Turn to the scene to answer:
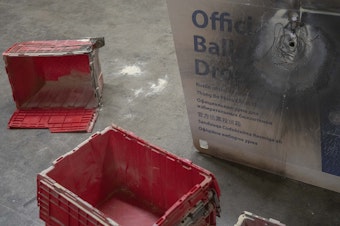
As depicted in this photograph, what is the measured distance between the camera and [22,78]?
3.23 m

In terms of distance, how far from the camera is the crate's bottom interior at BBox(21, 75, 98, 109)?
3248 mm

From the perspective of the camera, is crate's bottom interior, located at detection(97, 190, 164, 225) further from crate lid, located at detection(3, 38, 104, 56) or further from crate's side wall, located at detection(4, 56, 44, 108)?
→ crate's side wall, located at detection(4, 56, 44, 108)

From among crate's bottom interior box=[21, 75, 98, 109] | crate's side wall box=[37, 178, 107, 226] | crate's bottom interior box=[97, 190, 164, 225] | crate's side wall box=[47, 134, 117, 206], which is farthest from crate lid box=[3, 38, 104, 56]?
crate's side wall box=[37, 178, 107, 226]

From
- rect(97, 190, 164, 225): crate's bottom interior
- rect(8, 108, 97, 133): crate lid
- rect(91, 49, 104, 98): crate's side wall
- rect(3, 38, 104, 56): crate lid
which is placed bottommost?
rect(97, 190, 164, 225): crate's bottom interior

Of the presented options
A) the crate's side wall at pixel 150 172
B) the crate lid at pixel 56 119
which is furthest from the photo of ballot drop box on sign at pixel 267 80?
the crate lid at pixel 56 119

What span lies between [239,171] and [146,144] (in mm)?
713

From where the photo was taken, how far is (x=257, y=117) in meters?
2.38

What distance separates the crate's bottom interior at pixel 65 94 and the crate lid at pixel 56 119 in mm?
45

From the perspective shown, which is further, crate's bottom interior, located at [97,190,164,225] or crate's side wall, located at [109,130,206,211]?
crate's bottom interior, located at [97,190,164,225]

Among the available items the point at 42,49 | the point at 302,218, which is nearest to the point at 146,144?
the point at 302,218

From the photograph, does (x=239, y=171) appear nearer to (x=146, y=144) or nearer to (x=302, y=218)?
(x=302, y=218)

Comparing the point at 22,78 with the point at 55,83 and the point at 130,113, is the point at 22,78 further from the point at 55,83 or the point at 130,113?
the point at 130,113

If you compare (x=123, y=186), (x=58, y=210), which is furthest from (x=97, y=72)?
(x=58, y=210)

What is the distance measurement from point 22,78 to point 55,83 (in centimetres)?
27
